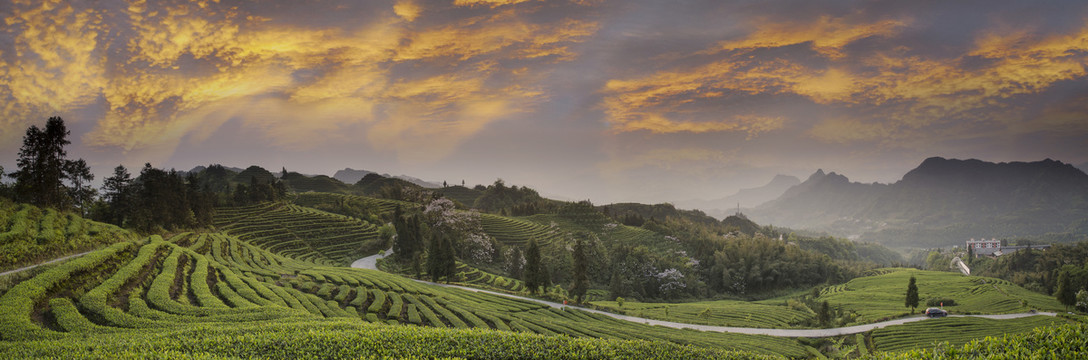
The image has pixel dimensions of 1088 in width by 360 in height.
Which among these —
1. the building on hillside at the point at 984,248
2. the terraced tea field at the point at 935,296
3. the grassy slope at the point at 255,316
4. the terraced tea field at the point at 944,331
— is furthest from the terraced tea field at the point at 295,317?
the building on hillside at the point at 984,248

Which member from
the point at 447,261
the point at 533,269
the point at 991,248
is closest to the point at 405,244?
the point at 447,261

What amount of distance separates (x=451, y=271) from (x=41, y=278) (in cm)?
3573

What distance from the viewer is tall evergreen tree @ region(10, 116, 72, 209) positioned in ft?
127

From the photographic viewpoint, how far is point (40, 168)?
38.7 metres

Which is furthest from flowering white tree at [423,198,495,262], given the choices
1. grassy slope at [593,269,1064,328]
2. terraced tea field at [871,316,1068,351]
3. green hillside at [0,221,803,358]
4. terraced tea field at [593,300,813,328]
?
terraced tea field at [871,316,1068,351]

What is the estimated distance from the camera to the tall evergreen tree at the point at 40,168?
3869 cm

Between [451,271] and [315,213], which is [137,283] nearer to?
[451,271]

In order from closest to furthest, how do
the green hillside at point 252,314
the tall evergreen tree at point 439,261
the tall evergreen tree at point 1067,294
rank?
the green hillside at point 252,314
the tall evergreen tree at point 439,261
the tall evergreen tree at point 1067,294

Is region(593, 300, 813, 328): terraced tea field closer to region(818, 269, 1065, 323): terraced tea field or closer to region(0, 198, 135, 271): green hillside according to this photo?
region(818, 269, 1065, 323): terraced tea field

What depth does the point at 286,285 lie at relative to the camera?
29641 mm

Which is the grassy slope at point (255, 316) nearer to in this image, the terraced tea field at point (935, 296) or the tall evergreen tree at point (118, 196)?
the tall evergreen tree at point (118, 196)

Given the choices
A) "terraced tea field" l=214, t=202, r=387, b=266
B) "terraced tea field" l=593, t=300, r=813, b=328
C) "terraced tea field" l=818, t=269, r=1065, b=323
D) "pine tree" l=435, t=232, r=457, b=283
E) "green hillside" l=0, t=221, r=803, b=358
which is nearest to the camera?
"green hillside" l=0, t=221, r=803, b=358

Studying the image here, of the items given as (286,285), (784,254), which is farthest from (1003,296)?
(286,285)

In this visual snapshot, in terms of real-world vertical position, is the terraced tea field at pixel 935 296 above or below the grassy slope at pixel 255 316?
below
